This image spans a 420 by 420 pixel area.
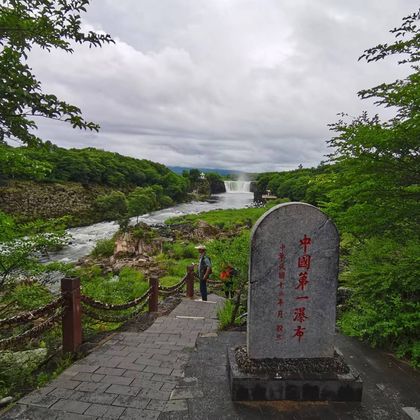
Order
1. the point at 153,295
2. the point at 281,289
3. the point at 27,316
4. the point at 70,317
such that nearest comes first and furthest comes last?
1. the point at 281,289
2. the point at 27,316
3. the point at 70,317
4. the point at 153,295

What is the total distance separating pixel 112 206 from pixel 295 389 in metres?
37.7

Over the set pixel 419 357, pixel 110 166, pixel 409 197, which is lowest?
pixel 419 357

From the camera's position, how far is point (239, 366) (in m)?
3.96

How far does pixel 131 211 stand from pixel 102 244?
11.9m

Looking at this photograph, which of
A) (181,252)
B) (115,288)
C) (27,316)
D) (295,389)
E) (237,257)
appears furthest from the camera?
(181,252)

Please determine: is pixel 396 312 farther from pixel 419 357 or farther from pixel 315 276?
pixel 315 276

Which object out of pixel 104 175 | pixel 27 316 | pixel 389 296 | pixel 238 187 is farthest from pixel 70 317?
pixel 238 187

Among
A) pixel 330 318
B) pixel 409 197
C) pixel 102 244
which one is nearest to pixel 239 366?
pixel 330 318

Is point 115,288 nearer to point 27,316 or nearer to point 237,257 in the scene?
point 237,257

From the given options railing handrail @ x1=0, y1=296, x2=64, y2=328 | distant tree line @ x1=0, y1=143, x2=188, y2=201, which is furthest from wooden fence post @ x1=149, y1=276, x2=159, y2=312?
distant tree line @ x1=0, y1=143, x2=188, y2=201

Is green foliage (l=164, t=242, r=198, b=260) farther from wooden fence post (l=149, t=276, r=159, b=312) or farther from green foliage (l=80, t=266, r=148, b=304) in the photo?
wooden fence post (l=149, t=276, r=159, b=312)

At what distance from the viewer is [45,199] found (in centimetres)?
3641

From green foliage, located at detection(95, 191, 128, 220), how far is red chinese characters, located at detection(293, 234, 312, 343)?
35.4 m

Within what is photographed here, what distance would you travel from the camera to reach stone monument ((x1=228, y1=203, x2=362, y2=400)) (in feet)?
13.0
